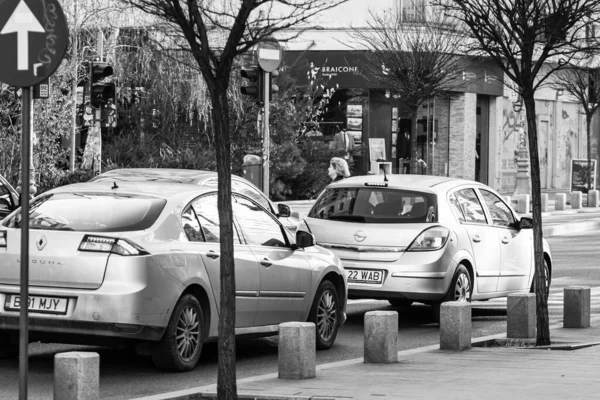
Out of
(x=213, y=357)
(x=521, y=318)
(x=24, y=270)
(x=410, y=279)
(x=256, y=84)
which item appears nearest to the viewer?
(x=24, y=270)

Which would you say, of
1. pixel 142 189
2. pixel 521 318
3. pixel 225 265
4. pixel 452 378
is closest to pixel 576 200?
pixel 521 318

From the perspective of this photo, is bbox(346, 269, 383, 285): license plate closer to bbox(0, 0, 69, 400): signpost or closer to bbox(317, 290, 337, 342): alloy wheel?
bbox(317, 290, 337, 342): alloy wheel

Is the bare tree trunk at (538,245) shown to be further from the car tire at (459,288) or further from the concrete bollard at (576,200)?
the concrete bollard at (576,200)

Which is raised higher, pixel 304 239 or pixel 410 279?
pixel 304 239

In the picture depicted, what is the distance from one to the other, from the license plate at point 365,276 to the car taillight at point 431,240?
40 centimetres

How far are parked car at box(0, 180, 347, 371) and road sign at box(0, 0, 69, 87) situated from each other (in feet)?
9.29

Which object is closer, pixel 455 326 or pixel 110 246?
pixel 110 246

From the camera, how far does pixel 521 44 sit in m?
12.0

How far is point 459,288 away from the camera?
45.8ft

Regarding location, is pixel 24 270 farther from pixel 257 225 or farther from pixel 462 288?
pixel 462 288

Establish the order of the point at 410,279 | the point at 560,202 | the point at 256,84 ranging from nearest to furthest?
the point at 410,279
the point at 256,84
the point at 560,202

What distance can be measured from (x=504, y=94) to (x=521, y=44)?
129 feet

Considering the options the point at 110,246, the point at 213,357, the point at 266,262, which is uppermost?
the point at 110,246

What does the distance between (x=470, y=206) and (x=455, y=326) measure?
3.49 meters
